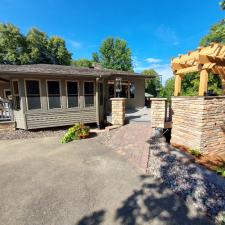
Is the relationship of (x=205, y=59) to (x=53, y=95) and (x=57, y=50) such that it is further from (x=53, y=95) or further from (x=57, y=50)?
(x=57, y=50)

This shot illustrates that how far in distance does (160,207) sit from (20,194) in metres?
2.94

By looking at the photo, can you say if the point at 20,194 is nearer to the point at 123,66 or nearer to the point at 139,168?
the point at 139,168

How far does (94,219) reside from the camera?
2459 mm

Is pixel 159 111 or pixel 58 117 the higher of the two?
pixel 159 111

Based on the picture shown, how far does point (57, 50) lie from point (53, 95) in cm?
2150

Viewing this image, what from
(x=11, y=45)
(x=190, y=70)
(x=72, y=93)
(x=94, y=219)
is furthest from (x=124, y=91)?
(x=11, y=45)

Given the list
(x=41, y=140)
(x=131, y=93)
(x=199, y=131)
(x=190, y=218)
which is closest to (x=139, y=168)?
(x=190, y=218)

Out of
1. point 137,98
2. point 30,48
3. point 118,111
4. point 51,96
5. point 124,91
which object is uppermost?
point 30,48

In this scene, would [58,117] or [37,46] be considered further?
[37,46]

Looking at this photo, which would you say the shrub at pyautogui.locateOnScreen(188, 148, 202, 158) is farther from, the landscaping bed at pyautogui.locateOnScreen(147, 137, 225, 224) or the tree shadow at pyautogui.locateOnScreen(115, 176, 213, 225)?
the tree shadow at pyautogui.locateOnScreen(115, 176, 213, 225)

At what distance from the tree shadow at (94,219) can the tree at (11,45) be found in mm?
25396

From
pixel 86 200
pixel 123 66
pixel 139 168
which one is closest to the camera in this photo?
pixel 86 200

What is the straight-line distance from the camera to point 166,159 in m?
4.14

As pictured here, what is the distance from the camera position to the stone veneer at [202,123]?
16.6 feet
